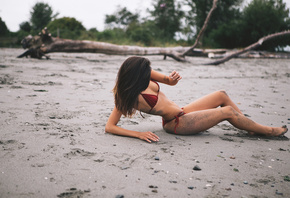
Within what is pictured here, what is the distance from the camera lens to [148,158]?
244cm

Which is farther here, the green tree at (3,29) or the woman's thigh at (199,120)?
the green tree at (3,29)

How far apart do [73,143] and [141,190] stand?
1082 millimetres

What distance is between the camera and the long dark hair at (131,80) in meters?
2.66

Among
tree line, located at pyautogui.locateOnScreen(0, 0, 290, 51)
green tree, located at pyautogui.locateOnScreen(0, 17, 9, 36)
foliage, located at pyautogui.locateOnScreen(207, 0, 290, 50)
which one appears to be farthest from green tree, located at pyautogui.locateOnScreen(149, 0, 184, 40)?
green tree, located at pyautogui.locateOnScreen(0, 17, 9, 36)

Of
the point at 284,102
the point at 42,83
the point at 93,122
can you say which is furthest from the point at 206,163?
the point at 42,83

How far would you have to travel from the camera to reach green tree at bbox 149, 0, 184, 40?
24.0m

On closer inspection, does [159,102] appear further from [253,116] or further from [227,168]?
[253,116]

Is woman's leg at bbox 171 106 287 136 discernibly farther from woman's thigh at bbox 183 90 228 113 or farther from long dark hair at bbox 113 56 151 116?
long dark hair at bbox 113 56 151 116

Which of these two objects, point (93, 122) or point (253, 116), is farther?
point (253, 116)

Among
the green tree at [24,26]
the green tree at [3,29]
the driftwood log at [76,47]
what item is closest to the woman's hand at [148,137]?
the driftwood log at [76,47]

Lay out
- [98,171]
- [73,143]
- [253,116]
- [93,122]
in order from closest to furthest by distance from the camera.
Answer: [98,171]
[73,143]
[93,122]
[253,116]

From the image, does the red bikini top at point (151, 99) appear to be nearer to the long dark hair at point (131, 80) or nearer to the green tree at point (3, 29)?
the long dark hair at point (131, 80)

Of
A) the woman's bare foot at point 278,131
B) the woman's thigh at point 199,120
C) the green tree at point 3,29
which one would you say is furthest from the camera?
the green tree at point 3,29

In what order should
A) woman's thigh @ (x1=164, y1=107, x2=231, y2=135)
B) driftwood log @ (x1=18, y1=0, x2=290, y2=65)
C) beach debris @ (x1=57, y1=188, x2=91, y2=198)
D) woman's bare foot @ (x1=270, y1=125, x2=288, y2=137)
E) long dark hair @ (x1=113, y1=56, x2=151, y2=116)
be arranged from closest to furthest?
1. beach debris @ (x1=57, y1=188, x2=91, y2=198)
2. long dark hair @ (x1=113, y1=56, x2=151, y2=116)
3. woman's thigh @ (x1=164, y1=107, x2=231, y2=135)
4. woman's bare foot @ (x1=270, y1=125, x2=288, y2=137)
5. driftwood log @ (x1=18, y1=0, x2=290, y2=65)
